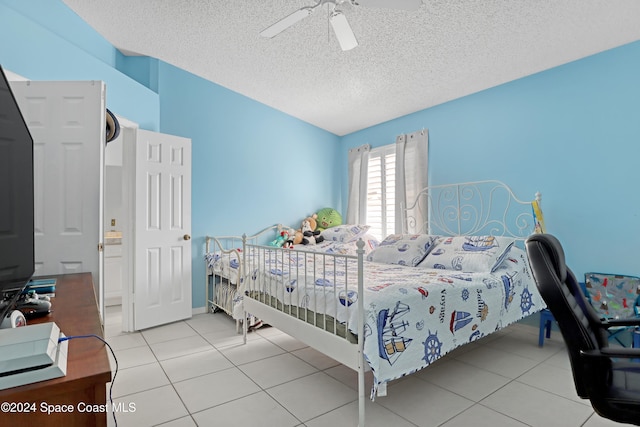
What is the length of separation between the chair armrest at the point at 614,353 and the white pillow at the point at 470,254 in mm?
1407

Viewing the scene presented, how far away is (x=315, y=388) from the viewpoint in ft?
6.95

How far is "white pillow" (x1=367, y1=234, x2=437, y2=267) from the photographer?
10.1ft

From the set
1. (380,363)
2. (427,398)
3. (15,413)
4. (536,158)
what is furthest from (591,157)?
(15,413)

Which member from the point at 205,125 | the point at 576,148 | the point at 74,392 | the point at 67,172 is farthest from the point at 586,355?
the point at 205,125

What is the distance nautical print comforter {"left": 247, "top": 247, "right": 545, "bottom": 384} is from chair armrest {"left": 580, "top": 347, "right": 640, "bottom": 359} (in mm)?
751

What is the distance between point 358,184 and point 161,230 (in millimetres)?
2714

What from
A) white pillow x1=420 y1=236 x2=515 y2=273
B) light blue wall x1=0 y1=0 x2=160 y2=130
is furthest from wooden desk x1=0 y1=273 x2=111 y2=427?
white pillow x1=420 y1=236 x2=515 y2=273

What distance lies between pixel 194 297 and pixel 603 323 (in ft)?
12.0

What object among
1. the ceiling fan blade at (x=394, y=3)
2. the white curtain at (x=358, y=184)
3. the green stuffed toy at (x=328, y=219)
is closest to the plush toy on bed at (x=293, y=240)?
the green stuffed toy at (x=328, y=219)

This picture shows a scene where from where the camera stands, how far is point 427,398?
2004 millimetres

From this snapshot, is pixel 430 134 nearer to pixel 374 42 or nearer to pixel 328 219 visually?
pixel 374 42

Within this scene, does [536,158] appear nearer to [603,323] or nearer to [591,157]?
[591,157]

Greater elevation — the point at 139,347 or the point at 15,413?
the point at 15,413

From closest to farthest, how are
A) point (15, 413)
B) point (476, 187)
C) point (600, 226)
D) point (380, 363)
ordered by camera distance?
point (15, 413) < point (380, 363) < point (600, 226) < point (476, 187)
